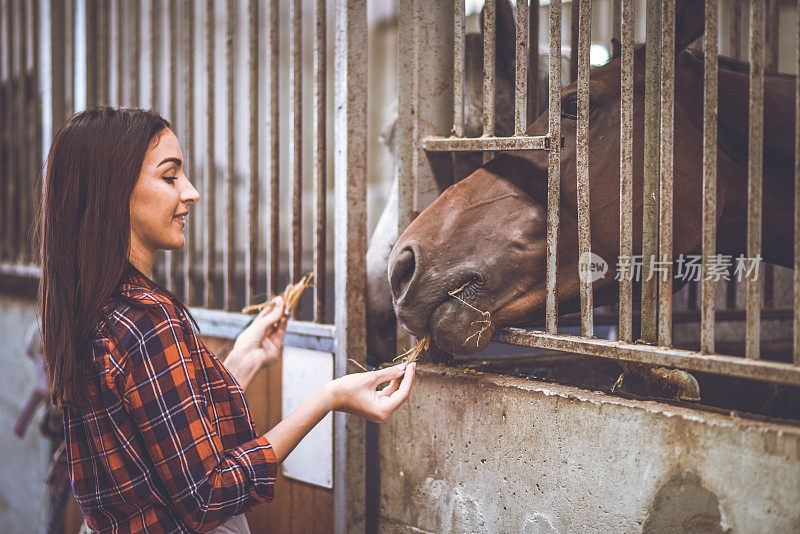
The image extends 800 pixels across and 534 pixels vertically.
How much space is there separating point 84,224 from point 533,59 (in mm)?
1455

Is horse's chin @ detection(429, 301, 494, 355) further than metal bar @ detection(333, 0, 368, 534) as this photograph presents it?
No

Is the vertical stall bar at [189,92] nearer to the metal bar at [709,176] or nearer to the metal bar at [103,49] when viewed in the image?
the metal bar at [103,49]

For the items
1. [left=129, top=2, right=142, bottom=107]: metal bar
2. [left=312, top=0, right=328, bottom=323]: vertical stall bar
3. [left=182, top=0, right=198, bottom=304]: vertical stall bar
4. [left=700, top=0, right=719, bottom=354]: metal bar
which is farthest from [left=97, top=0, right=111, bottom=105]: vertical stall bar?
[left=700, top=0, right=719, bottom=354]: metal bar

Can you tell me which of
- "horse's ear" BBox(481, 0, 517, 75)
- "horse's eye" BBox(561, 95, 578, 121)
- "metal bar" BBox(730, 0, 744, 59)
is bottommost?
"horse's eye" BBox(561, 95, 578, 121)

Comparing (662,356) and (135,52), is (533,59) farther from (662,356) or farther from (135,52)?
(135,52)

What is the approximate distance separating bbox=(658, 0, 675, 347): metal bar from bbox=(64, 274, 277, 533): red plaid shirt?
820 millimetres

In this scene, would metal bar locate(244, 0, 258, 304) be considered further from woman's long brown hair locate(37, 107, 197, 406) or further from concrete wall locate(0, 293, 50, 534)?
concrete wall locate(0, 293, 50, 534)

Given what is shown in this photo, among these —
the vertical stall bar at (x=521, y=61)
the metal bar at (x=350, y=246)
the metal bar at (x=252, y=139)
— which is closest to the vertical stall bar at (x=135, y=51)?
the metal bar at (x=252, y=139)

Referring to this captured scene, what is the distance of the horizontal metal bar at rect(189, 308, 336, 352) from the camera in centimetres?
212

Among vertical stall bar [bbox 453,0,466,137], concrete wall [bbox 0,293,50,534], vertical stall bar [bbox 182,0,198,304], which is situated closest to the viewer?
vertical stall bar [bbox 453,0,466,137]

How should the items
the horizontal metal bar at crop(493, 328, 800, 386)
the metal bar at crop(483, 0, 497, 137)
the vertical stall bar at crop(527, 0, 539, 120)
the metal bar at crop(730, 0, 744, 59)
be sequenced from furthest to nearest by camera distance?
the metal bar at crop(730, 0, 744, 59) < the vertical stall bar at crop(527, 0, 539, 120) < the metal bar at crop(483, 0, 497, 137) < the horizontal metal bar at crop(493, 328, 800, 386)

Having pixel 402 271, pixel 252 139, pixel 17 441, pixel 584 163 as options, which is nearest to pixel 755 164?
pixel 584 163

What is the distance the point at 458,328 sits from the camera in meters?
1.55

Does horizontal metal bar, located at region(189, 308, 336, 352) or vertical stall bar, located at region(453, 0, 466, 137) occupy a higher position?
vertical stall bar, located at region(453, 0, 466, 137)
